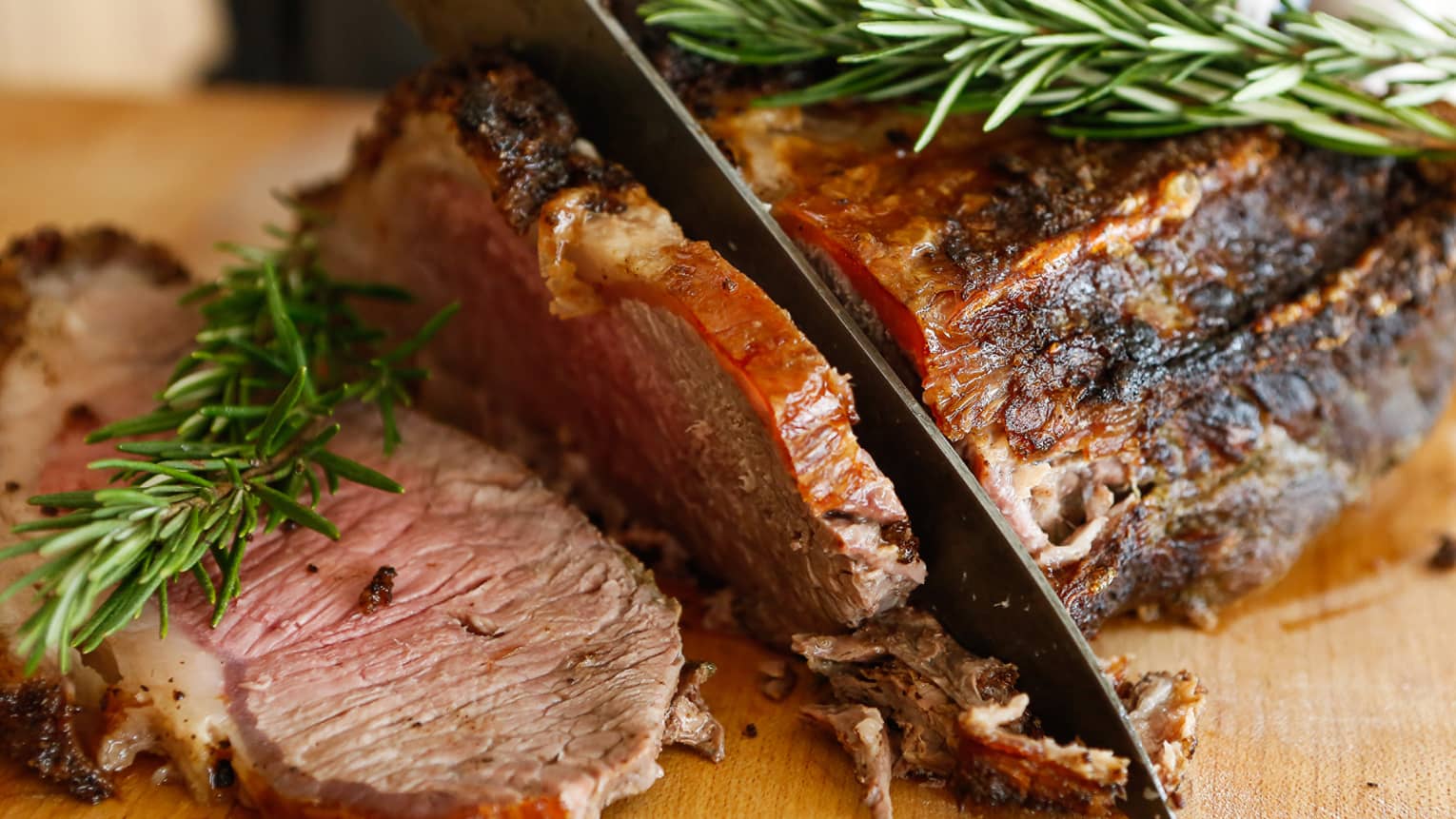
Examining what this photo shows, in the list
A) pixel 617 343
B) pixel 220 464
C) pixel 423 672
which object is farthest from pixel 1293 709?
pixel 220 464

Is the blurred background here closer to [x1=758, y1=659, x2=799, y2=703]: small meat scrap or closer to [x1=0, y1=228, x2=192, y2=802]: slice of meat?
[x1=0, y1=228, x2=192, y2=802]: slice of meat

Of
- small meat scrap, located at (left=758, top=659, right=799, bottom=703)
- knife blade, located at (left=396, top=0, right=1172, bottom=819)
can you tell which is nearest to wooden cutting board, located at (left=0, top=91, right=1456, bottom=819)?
small meat scrap, located at (left=758, top=659, right=799, bottom=703)

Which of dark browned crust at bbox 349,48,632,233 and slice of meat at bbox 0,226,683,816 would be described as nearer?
slice of meat at bbox 0,226,683,816

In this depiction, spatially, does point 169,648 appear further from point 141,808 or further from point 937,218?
point 937,218

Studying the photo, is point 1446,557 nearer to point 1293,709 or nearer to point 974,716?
point 1293,709

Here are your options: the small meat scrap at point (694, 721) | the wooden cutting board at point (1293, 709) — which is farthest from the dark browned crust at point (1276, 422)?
the small meat scrap at point (694, 721)
